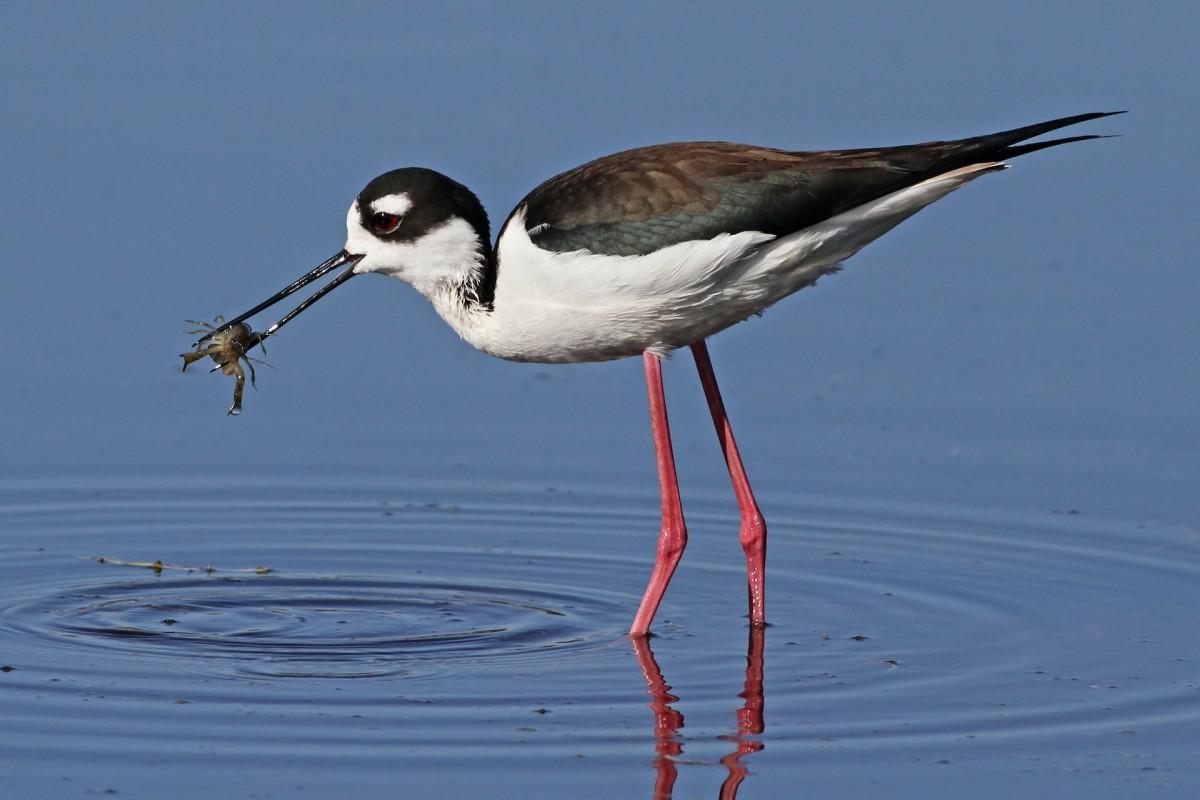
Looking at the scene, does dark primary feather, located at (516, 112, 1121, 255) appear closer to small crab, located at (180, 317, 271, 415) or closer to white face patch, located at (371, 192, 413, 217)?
white face patch, located at (371, 192, 413, 217)

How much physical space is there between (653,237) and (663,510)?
3.91 ft

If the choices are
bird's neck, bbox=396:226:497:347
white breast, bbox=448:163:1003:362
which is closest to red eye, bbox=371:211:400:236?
bird's neck, bbox=396:226:497:347

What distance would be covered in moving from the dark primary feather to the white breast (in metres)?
0.05

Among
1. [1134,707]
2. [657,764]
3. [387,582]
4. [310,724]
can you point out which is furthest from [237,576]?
[1134,707]

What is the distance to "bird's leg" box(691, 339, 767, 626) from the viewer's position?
8992 mm

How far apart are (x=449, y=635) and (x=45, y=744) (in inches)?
71.9

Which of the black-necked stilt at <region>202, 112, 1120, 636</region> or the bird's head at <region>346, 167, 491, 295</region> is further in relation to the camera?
the bird's head at <region>346, 167, 491, 295</region>

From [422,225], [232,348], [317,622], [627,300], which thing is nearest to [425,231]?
[422,225]

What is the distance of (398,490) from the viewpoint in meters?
10.3

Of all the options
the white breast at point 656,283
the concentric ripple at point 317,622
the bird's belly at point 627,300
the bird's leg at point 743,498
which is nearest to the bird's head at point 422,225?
the white breast at point 656,283

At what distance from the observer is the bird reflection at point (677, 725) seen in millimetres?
6914

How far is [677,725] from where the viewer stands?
7426 millimetres

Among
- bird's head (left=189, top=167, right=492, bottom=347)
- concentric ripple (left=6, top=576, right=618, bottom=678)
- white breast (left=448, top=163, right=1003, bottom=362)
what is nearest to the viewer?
concentric ripple (left=6, top=576, right=618, bottom=678)

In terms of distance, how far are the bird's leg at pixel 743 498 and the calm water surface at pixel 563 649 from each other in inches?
7.0
